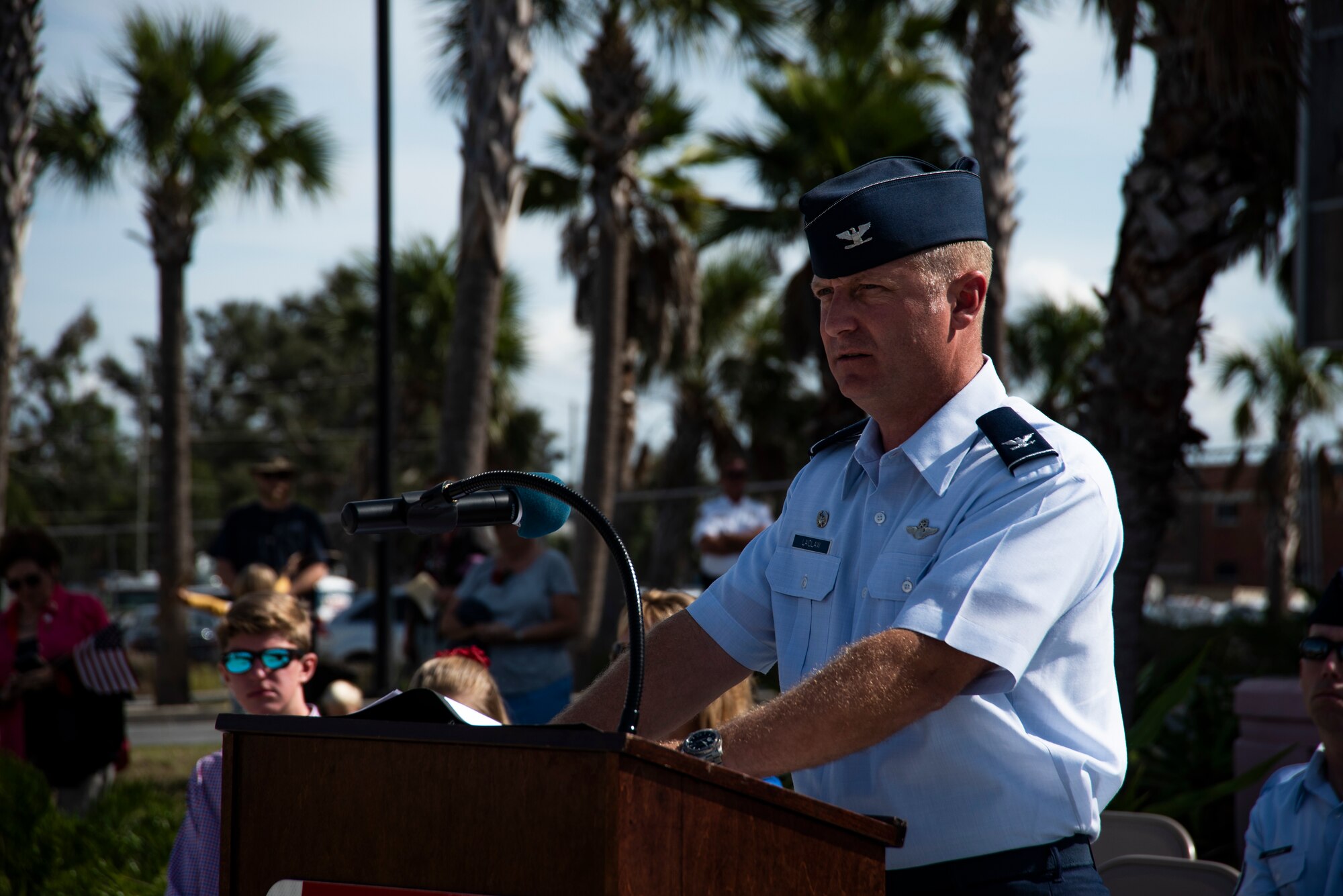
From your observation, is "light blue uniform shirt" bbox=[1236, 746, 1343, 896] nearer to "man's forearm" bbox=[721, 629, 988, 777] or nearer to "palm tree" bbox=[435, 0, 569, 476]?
"man's forearm" bbox=[721, 629, 988, 777]

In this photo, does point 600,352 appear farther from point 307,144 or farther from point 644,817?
point 644,817

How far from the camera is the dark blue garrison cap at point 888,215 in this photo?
6.64ft

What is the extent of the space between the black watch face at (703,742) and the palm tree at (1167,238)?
538cm

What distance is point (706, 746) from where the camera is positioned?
167 centimetres

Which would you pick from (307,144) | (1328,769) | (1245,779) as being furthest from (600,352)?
(1328,769)

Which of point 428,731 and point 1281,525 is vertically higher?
point 428,731

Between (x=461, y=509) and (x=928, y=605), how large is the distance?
652mm

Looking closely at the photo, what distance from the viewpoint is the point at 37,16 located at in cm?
1236

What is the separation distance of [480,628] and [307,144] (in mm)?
10404

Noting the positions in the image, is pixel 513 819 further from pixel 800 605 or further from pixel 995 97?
pixel 995 97

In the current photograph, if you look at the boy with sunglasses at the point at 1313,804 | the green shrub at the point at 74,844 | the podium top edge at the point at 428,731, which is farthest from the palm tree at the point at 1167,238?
the podium top edge at the point at 428,731

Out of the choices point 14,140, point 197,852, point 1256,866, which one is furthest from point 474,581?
point 14,140

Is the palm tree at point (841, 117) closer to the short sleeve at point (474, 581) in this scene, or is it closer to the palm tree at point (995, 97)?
the palm tree at point (995, 97)

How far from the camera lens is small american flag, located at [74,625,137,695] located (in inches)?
248
